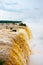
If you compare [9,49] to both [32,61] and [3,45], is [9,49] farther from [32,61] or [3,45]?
[32,61]

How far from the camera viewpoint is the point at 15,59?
229 inches

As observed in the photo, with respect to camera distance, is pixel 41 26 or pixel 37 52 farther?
pixel 41 26

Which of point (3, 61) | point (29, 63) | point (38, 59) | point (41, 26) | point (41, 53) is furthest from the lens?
point (41, 26)

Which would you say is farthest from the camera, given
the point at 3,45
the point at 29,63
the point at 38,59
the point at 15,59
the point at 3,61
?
the point at 38,59

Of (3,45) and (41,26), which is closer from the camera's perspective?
(3,45)

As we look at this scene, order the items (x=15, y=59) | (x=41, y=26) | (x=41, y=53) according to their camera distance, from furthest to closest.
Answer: (x=41, y=26) < (x=41, y=53) < (x=15, y=59)

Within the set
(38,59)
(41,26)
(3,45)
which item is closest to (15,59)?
(3,45)

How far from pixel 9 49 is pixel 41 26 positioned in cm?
1530

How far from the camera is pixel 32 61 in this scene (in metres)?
9.05

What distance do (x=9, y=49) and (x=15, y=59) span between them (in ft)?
1.47

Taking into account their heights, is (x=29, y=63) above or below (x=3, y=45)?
below

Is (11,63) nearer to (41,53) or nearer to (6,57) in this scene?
(6,57)

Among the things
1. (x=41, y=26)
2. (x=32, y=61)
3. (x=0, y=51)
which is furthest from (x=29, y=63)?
(x=41, y=26)

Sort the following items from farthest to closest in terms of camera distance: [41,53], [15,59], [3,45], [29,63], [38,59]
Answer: [41,53]
[38,59]
[29,63]
[3,45]
[15,59]
